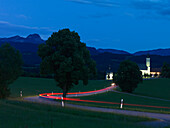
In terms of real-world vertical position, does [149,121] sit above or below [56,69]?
below

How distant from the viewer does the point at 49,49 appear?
3675 cm

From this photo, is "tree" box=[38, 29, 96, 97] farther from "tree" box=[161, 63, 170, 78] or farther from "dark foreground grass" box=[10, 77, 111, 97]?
"tree" box=[161, 63, 170, 78]

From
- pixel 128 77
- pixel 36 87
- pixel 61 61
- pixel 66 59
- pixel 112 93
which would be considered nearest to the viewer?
pixel 66 59

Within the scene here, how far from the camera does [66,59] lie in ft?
114

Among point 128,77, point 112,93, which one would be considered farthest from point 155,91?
point 112,93

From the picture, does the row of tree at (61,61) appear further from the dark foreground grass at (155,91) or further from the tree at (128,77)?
the dark foreground grass at (155,91)

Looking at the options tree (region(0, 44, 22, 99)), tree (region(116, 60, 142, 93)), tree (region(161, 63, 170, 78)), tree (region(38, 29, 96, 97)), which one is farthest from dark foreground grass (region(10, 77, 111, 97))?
tree (region(161, 63, 170, 78))

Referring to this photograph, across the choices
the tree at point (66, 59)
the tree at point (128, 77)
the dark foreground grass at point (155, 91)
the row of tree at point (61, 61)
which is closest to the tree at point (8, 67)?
the row of tree at point (61, 61)

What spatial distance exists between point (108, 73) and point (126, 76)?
99603mm

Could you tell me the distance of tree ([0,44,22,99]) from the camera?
129ft

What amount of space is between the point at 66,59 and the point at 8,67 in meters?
10.6

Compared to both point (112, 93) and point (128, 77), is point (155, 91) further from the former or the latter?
point (112, 93)

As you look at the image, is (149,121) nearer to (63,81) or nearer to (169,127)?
(169,127)

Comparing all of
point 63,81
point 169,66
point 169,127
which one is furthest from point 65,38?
point 169,66
